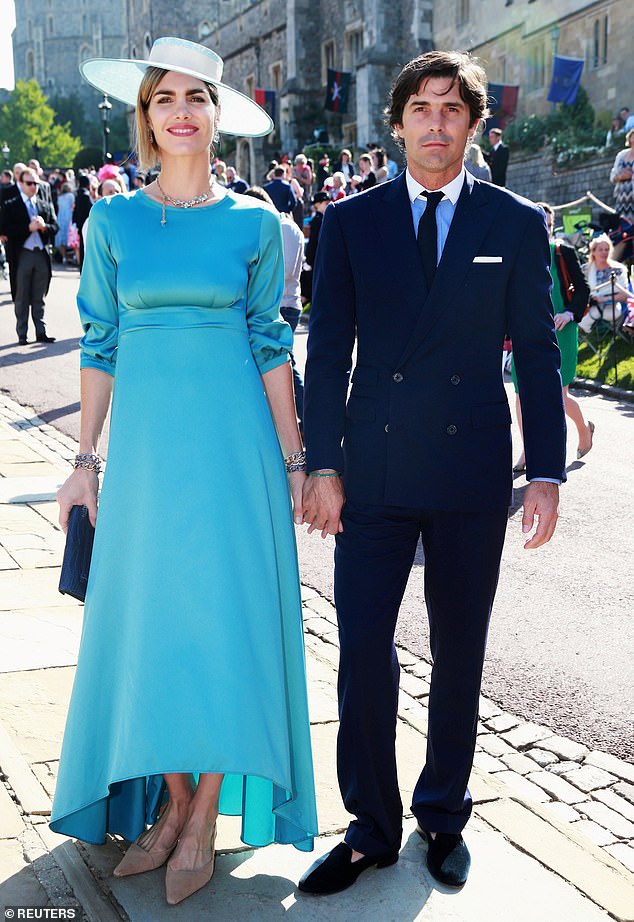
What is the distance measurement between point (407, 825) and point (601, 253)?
34.3ft

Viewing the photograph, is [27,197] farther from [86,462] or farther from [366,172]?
[86,462]

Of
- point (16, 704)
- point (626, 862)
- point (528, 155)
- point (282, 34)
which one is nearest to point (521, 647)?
point (626, 862)


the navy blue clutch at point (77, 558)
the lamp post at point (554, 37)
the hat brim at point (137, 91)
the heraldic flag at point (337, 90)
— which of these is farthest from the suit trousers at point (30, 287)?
the heraldic flag at point (337, 90)

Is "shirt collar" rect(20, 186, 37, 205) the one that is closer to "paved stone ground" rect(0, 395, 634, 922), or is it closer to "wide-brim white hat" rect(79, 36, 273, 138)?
"paved stone ground" rect(0, 395, 634, 922)

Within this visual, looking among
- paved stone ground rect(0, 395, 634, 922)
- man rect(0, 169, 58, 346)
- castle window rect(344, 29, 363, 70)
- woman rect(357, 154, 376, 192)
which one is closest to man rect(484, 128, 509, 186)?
woman rect(357, 154, 376, 192)

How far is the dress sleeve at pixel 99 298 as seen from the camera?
3.06 m

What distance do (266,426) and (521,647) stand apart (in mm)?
2443

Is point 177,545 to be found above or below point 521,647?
above

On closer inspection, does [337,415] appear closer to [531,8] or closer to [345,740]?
[345,740]

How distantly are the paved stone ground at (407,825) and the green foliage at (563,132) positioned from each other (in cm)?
2389

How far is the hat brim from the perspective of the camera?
325 centimetres

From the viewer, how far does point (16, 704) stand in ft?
13.3

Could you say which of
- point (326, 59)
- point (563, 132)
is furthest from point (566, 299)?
point (326, 59)

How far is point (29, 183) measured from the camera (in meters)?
14.8
